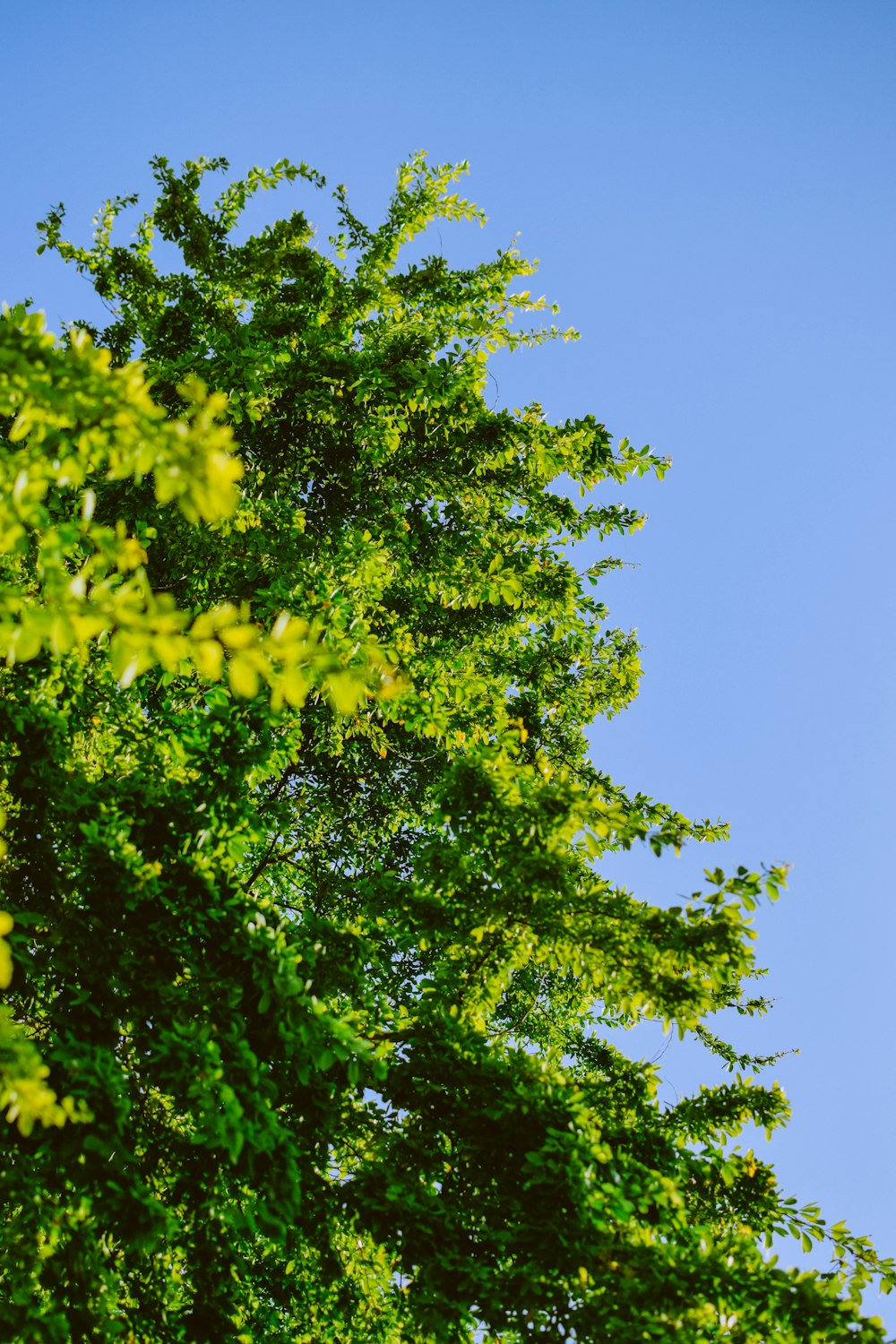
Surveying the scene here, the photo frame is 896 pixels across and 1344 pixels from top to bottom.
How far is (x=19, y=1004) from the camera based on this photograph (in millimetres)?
4469

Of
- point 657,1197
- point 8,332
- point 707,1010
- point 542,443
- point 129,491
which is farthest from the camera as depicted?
point 542,443

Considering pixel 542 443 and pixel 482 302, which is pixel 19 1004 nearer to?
pixel 542 443

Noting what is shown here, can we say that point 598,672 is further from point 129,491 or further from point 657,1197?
point 657,1197

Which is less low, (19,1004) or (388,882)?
(388,882)

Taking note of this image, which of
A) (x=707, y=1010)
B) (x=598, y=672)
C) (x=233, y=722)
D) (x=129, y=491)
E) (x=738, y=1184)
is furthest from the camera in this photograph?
(x=598, y=672)

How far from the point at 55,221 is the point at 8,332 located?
8.29 metres

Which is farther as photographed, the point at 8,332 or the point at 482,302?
the point at 482,302

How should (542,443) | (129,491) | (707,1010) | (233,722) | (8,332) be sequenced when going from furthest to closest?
(542,443)
(129,491)
(233,722)
(707,1010)
(8,332)

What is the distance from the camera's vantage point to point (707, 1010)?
3477 millimetres

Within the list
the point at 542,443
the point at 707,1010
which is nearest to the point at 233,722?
the point at 707,1010

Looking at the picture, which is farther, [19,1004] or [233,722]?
[19,1004]

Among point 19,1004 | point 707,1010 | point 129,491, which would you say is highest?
point 129,491

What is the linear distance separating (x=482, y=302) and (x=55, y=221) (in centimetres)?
513

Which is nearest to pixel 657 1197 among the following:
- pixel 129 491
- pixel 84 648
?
pixel 84 648
